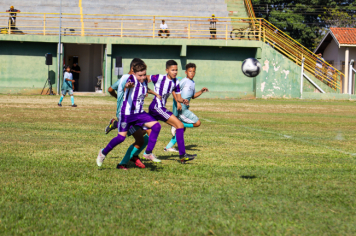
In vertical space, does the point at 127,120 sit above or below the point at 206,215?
above

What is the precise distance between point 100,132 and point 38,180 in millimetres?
5581

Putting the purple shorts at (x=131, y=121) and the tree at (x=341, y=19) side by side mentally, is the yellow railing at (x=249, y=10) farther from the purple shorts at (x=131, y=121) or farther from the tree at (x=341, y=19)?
the purple shorts at (x=131, y=121)

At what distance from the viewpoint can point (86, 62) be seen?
35688 mm

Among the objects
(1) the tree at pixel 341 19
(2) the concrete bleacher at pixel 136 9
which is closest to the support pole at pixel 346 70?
(2) the concrete bleacher at pixel 136 9

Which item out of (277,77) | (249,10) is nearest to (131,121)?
(277,77)

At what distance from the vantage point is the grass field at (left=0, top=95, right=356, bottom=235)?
153 inches

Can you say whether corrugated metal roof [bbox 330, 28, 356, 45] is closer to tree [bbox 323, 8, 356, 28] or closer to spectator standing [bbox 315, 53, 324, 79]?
spectator standing [bbox 315, 53, 324, 79]

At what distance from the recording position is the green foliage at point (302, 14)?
156 feet

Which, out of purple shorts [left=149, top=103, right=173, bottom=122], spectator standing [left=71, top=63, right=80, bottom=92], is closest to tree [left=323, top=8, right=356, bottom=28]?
spectator standing [left=71, top=63, right=80, bottom=92]

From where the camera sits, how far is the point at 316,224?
3920 millimetres

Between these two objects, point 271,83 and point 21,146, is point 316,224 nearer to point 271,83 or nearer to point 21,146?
point 21,146

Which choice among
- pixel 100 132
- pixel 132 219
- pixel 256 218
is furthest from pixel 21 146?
pixel 256 218

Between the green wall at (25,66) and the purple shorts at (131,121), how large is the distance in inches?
983

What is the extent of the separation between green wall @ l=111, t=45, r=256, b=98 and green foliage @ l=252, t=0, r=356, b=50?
18.8 m
